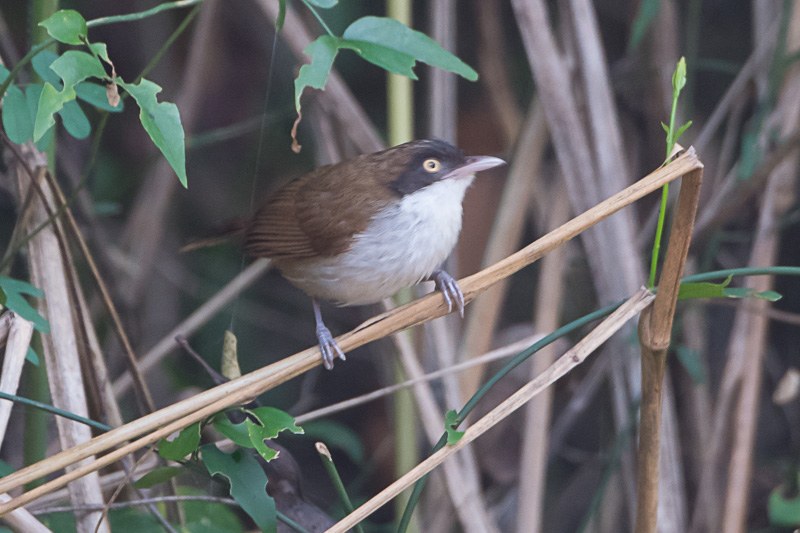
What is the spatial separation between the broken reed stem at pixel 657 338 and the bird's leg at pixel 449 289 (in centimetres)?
49

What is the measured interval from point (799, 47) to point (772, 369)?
1.31 metres

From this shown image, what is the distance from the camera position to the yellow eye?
2.08 m

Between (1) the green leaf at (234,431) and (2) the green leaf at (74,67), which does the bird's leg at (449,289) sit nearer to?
(1) the green leaf at (234,431)

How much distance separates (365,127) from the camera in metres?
2.53

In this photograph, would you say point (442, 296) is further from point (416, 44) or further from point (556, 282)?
point (556, 282)

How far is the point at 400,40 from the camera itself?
1457 mm

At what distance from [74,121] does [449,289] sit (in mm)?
1022

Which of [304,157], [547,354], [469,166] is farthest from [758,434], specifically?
[304,157]

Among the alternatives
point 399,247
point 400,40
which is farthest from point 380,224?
point 400,40

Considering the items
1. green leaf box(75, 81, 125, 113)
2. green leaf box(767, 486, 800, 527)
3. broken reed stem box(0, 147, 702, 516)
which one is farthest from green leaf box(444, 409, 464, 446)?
green leaf box(75, 81, 125, 113)

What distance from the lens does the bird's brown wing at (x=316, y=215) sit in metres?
2.07

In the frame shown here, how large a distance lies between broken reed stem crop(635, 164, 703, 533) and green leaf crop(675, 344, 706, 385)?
1.12 meters

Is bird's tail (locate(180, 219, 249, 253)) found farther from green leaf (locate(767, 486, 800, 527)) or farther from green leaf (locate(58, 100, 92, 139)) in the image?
green leaf (locate(767, 486, 800, 527))

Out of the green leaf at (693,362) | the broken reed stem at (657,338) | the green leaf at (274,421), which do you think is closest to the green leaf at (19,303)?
the green leaf at (274,421)
